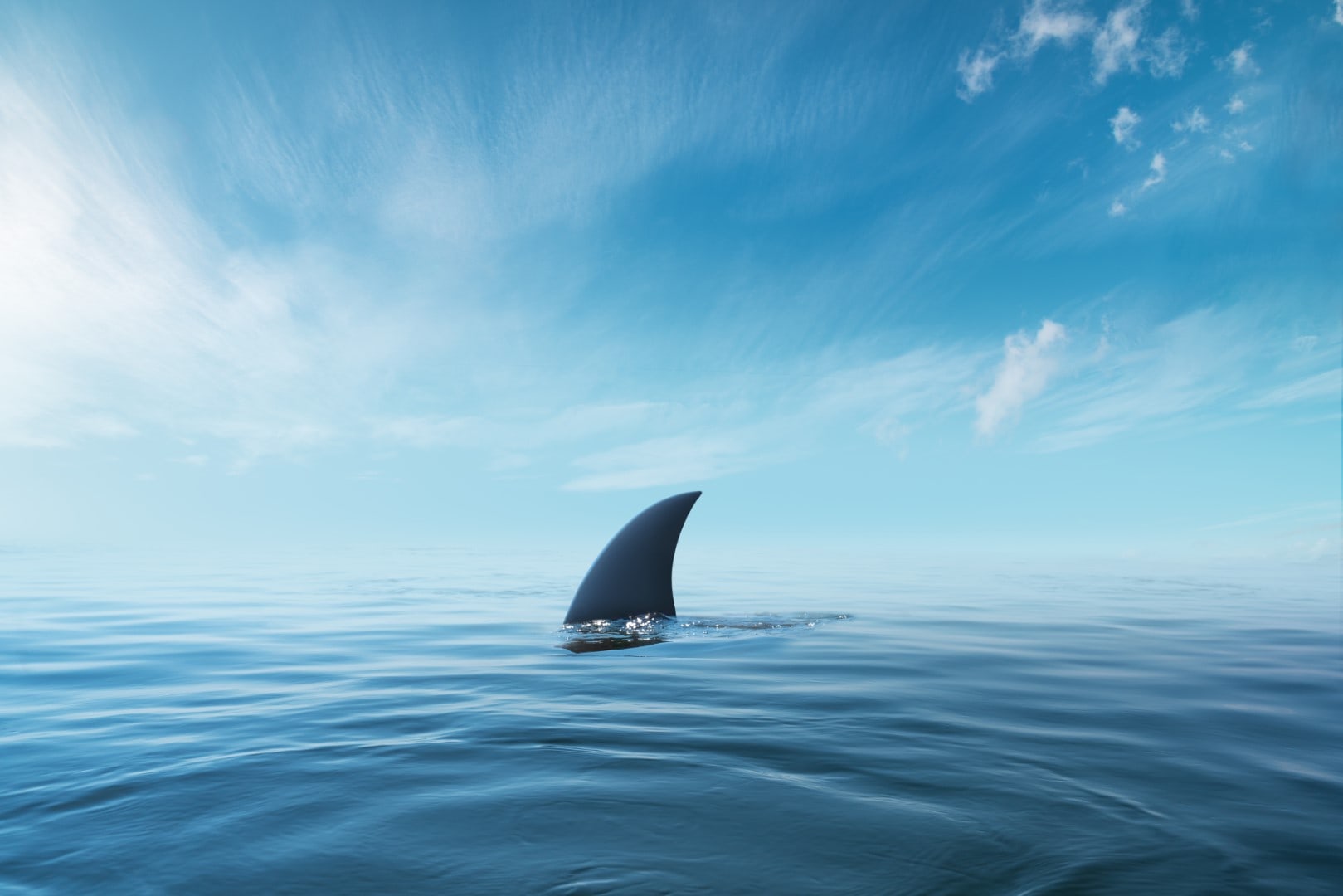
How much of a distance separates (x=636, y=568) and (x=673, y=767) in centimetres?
907

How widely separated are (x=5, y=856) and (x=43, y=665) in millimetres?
9308

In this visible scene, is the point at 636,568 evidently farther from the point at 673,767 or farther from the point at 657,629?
the point at 673,767

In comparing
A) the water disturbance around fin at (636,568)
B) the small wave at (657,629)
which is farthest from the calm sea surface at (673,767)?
the water disturbance around fin at (636,568)

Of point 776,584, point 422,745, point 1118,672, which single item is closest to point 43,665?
point 422,745

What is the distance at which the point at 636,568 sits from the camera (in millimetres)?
14383

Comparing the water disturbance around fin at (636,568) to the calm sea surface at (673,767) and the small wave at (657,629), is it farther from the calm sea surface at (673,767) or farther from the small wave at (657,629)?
the calm sea surface at (673,767)

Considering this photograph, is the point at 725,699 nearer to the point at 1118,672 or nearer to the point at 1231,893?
the point at 1231,893

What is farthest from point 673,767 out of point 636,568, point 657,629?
point 636,568

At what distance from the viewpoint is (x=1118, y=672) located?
1023 cm

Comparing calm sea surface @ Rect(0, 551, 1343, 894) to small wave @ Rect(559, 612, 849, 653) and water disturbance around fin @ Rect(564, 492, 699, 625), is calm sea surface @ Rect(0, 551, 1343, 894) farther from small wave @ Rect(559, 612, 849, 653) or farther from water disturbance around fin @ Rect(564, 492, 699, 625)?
water disturbance around fin @ Rect(564, 492, 699, 625)

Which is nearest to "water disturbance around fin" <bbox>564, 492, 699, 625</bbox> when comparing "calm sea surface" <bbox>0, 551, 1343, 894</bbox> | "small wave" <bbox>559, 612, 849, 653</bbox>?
"small wave" <bbox>559, 612, 849, 653</bbox>

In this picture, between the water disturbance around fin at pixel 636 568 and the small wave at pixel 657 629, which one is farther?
the water disturbance around fin at pixel 636 568

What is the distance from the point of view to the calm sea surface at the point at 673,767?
12.0ft

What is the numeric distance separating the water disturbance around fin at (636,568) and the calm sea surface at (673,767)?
4.86ft
